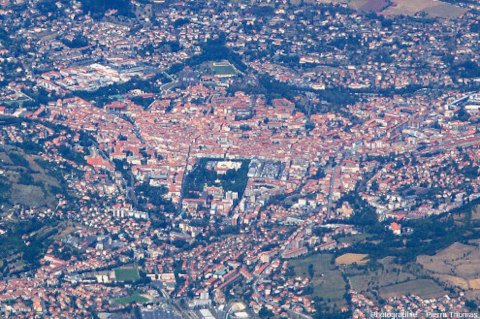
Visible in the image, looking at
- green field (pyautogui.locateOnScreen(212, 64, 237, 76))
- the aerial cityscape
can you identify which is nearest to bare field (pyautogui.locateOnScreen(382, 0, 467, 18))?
the aerial cityscape

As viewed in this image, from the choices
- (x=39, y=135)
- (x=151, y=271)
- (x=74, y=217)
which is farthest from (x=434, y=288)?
(x=39, y=135)

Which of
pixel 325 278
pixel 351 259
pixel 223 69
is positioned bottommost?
pixel 223 69

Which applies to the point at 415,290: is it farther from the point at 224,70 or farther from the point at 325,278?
the point at 224,70

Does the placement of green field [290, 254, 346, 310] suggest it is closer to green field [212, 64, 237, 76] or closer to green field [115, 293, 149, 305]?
green field [115, 293, 149, 305]

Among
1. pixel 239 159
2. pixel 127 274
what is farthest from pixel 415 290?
pixel 239 159

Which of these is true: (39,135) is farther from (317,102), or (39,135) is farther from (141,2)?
(141,2)
